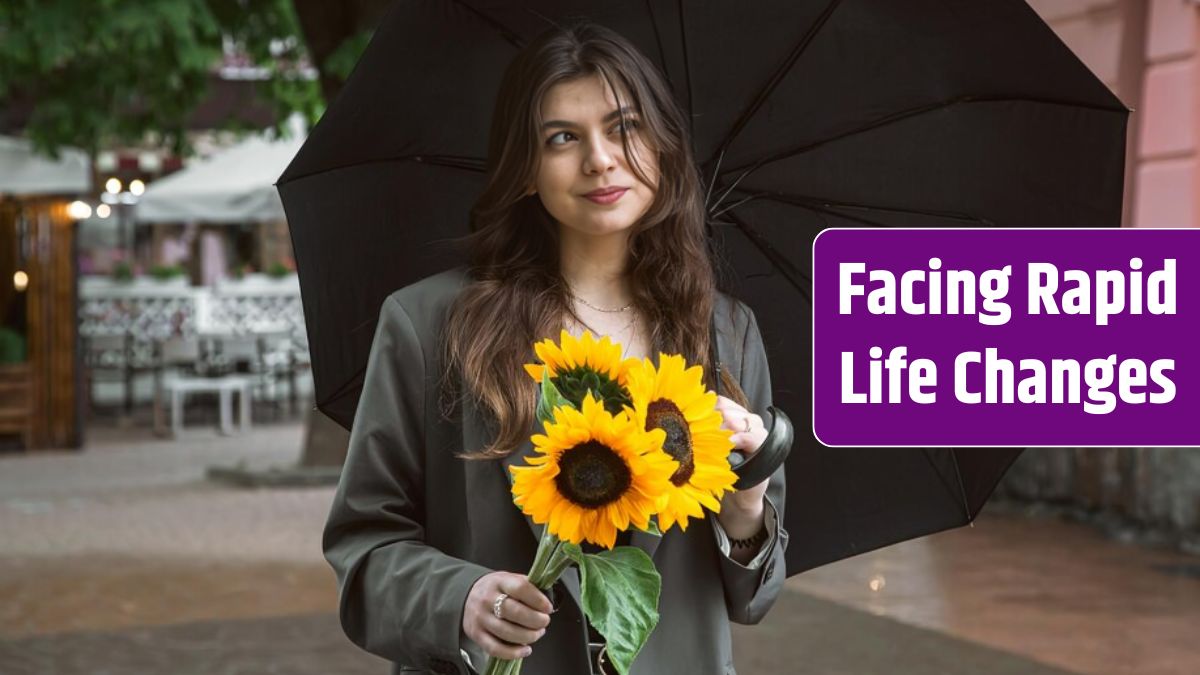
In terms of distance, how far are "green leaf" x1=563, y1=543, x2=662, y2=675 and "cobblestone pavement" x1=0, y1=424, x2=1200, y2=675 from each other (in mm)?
5833

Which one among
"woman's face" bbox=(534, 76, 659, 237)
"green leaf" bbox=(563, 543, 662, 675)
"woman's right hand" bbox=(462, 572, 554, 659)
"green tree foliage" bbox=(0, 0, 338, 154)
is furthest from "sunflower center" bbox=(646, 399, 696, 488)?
"green tree foliage" bbox=(0, 0, 338, 154)

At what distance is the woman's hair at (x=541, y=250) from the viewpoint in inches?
95.2

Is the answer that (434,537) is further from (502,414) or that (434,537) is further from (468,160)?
(468,160)

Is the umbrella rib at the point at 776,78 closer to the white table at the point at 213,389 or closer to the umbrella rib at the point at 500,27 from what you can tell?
the umbrella rib at the point at 500,27

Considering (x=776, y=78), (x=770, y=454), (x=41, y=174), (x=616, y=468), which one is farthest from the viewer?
(x=41, y=174)

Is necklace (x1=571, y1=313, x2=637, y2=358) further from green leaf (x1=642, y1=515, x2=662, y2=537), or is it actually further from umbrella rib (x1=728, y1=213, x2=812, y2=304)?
umbrella rib (x1=728, y1=213, x2=812, y2=304)

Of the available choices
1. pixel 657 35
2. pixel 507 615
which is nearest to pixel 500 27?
pixel 657 35

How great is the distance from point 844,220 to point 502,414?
3.51 feet

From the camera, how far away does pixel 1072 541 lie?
11578 mm

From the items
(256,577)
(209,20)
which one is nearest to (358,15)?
(209,20)

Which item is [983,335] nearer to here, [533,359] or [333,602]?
[533,359]

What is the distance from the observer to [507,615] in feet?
6.75

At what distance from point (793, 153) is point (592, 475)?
1.47 meters

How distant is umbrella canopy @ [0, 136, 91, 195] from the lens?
18.6 meters
